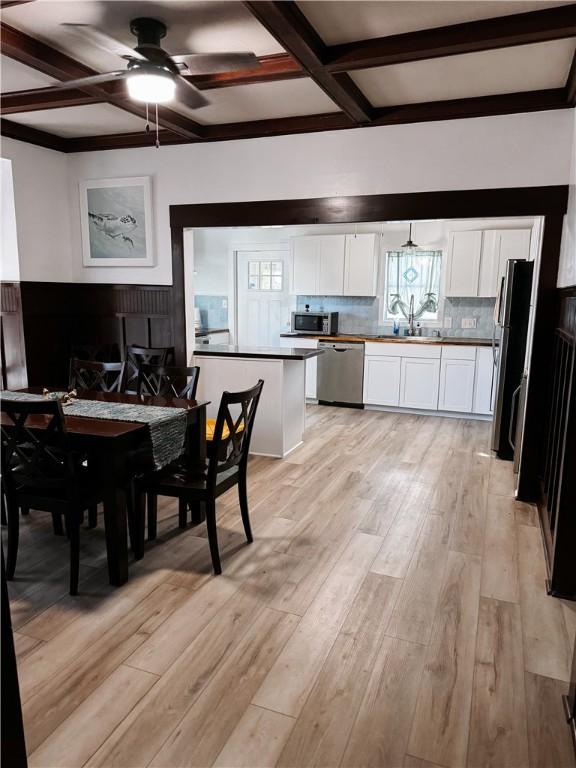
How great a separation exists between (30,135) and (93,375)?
2.28m

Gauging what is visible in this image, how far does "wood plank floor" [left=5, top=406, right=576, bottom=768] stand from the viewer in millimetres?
1706

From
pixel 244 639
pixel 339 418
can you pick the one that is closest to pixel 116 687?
pixel 244 639

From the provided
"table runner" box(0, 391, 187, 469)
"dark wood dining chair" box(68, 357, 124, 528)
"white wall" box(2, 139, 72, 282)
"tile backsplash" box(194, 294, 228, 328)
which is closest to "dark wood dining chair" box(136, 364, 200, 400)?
"dark wood dining chair" box(68, 357, 124, 528)

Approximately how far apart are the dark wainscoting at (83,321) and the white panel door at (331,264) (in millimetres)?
2689

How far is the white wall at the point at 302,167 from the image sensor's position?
139 inches

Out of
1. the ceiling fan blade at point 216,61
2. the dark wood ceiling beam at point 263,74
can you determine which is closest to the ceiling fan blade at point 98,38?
the ceiling fan blade at point 216,61

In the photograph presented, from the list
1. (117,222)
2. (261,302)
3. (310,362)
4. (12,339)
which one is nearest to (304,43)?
(117,222)

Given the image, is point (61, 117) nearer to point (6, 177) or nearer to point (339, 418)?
point (6, 177)

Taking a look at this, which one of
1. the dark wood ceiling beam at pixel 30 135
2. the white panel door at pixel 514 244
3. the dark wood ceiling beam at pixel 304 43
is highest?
the dark wood ceiling beam at pixel 30 135

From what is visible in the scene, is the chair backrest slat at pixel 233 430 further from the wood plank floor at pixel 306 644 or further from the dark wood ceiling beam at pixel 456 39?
the dark wood ceiling beam at pixel 456 39

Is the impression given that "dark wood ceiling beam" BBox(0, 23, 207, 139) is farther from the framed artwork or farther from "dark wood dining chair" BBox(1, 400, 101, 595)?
"dark wood dining chair" BBox(1, 400, 101, 595)

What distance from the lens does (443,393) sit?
6.08 m

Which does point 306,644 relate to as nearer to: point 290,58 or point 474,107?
point 290,58

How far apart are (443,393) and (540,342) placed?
2.54m
